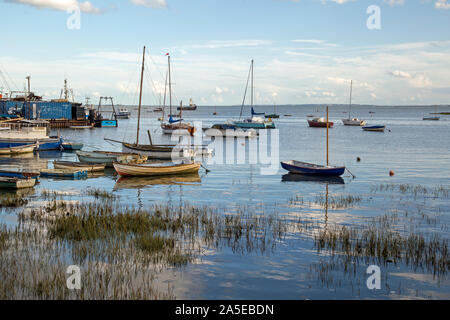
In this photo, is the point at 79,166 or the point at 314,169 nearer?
the point at 314,169

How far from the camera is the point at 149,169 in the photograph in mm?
33250

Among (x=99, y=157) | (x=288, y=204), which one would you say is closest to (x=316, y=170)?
(x=288, y=204)

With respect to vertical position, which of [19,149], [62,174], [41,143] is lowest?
[62,174]

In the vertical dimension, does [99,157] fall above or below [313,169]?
above

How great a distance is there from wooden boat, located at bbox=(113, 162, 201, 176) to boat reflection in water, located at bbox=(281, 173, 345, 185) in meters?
7.68

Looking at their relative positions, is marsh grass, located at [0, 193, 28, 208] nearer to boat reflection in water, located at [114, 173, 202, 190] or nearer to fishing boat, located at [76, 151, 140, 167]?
boat reflection in water, located at [114, 173, 202, 190]

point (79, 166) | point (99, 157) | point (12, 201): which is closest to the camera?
point (12, 201)

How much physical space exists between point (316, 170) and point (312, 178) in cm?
71

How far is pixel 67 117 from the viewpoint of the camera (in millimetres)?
99062

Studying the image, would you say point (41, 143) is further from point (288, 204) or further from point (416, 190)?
point (416, 190)

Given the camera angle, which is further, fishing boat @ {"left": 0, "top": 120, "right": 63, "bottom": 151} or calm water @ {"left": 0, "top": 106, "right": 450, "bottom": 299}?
fishing boat @ {"left": 0, "top": 120, "right": 63, "bottom": 151}

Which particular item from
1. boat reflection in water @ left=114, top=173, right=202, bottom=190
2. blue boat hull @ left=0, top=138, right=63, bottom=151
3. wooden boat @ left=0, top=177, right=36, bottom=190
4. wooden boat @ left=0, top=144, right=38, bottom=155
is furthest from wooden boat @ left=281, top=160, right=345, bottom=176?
blue boat hull @ left=0, top=138, right=63, bottom=151

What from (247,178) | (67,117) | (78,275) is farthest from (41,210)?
(67,117)

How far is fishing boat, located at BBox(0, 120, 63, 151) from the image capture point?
47.9 metres
